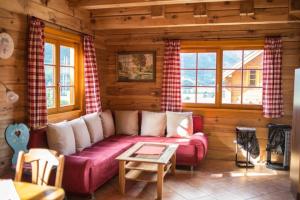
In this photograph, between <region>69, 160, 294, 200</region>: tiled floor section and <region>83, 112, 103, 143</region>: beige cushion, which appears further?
<region>83, 112, 103, 143</region>: beige cushion

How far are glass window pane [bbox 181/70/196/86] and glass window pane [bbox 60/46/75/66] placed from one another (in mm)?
1941

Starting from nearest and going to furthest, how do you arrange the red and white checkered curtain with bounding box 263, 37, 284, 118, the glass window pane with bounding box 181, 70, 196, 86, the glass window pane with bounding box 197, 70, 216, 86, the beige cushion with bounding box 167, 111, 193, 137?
the red and white checkered curtain with bounding box 263, 37, 284, 118, the beige cushion with bounding box 167, 111, 193, 137, the glass window pane with bounding box 197, 70, 216, 86, the glass window pane with bounding box 181, 70, 196, 86

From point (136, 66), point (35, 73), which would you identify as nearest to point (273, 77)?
point (136, 66)

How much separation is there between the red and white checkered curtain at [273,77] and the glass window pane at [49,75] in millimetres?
3296

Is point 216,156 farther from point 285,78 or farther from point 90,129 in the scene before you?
point 90,129

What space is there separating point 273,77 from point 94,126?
2917mm

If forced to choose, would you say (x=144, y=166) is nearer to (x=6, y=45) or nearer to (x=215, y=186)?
(x=215, y=186)

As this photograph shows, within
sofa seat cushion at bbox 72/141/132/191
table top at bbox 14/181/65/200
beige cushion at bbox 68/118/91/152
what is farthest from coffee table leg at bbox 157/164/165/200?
table top at bbox 14/181/65/200

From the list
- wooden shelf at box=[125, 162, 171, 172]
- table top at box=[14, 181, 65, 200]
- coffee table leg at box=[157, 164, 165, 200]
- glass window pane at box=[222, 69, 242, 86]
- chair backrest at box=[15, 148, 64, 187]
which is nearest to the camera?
table top at box=[14, 181, 65, 200]

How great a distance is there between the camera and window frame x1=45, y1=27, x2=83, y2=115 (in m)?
4.04

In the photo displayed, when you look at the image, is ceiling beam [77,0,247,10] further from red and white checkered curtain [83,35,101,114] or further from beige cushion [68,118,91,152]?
beige cushion [68,118,91,152]

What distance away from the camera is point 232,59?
4973mm

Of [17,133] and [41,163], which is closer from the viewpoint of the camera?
[41,163]

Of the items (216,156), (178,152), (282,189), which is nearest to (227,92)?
(216,156)
